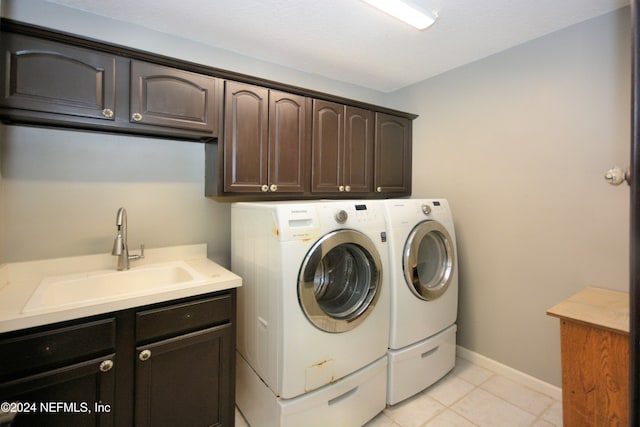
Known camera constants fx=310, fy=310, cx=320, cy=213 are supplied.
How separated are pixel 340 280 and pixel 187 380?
0.96 m

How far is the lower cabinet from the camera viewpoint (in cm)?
114

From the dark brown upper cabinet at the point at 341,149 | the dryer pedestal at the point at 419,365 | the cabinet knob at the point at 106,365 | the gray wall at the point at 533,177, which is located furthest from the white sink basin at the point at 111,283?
the gray wall at the point at 533,177

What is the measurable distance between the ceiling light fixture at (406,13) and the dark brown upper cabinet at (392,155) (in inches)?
35.5

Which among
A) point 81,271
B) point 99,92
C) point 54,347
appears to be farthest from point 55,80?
point 54,347

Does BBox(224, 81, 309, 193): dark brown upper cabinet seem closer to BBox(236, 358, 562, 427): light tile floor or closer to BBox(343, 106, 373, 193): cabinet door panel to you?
BBox(343, 106, 373, 193): cabinet door panel

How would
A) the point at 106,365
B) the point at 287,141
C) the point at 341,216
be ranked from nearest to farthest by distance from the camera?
the point at 106,365 → the point at 341,216 → the point at 287,141

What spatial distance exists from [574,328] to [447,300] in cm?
81

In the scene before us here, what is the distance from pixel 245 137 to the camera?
6.39 ft

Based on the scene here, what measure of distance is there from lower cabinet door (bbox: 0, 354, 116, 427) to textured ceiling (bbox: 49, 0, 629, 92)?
1.82 meters

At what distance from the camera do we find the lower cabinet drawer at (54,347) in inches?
43.4

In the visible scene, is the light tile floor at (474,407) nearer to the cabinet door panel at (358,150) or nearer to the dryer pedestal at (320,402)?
the dryer pedestal at (320,402)

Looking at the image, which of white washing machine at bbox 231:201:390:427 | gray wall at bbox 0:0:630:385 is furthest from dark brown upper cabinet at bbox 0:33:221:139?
white washing machine at bbox 231:201:390:427

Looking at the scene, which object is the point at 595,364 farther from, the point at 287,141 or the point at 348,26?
the point at 348,26

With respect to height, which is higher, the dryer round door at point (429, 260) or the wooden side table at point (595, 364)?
the dryer round door at point (429, 260)
